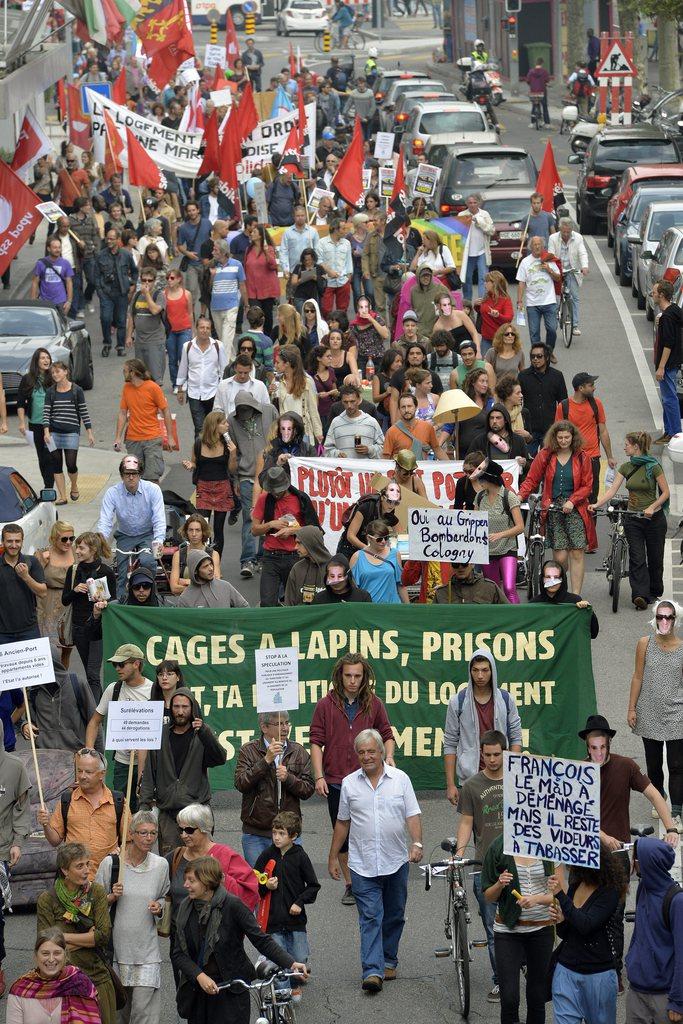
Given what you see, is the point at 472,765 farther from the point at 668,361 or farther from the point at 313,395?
the point at 668,361

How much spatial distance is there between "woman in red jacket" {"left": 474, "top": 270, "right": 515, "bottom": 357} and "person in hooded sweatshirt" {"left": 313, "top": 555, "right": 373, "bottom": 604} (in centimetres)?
835

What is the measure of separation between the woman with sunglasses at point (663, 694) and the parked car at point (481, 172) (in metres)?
20.4

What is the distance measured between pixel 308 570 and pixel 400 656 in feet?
4.47

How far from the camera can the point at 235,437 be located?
1741 cm

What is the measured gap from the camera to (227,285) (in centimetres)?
2380

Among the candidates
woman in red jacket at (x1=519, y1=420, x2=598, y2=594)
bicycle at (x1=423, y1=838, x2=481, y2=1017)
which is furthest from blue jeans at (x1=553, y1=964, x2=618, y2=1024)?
woman in red jacket at (x1=519, y1=420, x2=598, y2=594)

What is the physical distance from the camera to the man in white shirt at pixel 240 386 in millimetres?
18062

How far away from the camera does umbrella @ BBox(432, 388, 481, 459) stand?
56.5 feet

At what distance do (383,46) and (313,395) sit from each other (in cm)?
7057

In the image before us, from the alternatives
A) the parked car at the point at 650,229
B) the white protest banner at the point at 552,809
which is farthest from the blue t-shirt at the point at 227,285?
the white protest banner at the point at 552,809

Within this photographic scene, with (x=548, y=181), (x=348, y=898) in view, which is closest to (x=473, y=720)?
(x=348, y=898)

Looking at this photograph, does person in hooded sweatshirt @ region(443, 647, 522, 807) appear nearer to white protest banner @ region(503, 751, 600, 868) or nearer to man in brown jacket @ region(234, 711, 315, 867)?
man in brown jacket @ region(234, 711, 315, 867)

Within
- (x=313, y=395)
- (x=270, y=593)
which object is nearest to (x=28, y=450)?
(x=313, y=395)

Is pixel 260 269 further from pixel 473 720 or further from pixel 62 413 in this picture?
pixel 473 720
